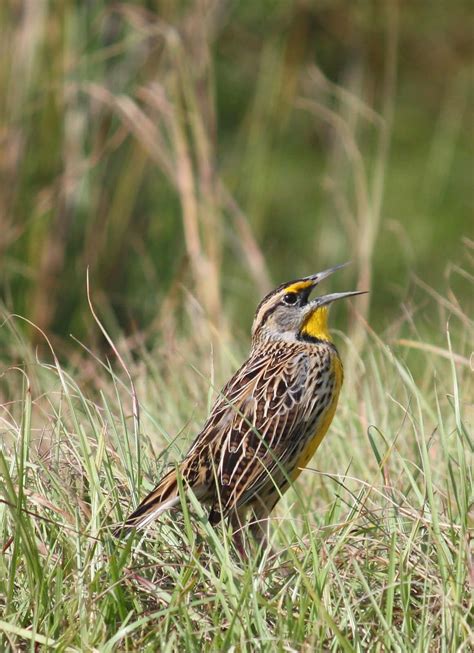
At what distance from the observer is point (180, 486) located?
2.53m

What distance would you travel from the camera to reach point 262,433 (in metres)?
3.10

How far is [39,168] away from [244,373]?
102 inches

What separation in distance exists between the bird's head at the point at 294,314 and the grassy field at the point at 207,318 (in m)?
0.11

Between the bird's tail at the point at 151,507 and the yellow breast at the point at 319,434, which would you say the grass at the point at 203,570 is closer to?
the bird's tail at the point at 151,507

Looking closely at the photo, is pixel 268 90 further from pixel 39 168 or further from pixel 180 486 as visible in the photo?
pixel 180 486

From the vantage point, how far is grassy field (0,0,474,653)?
2463 mm

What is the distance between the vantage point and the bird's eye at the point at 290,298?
139 inches

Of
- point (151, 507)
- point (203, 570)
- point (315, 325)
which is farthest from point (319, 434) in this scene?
point (203, 570)

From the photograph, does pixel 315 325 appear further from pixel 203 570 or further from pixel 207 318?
pixel 203 570

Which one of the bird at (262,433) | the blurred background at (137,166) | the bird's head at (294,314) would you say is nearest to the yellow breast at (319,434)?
the bird at (262,433)

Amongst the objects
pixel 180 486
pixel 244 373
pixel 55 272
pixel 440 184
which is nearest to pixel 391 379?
pixel 244 373

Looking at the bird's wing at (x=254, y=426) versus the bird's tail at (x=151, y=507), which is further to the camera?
the bird's wing at (x=254, y=426)

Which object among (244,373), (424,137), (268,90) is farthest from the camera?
(424,137)

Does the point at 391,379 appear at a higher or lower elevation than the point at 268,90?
lower
